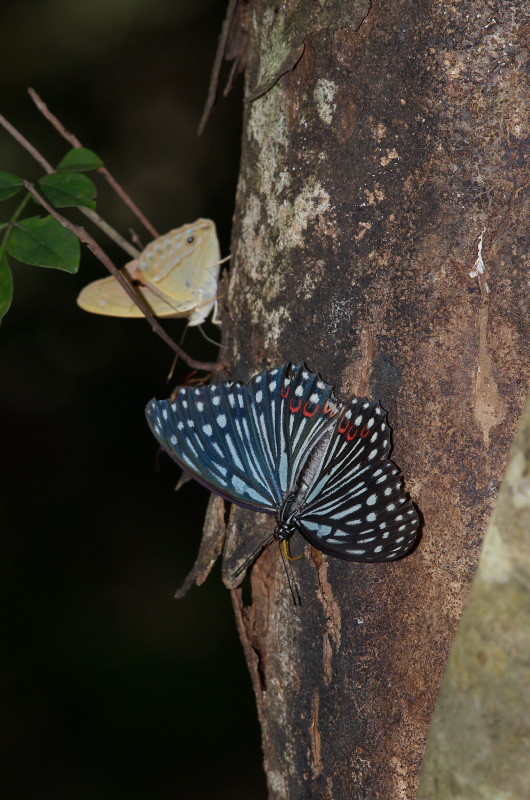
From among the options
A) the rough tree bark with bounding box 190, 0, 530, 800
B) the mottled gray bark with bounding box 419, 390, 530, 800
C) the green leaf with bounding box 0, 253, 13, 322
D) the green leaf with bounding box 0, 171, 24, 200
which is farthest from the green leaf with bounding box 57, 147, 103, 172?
the mottled gray bark with bounding box 419, 390, 530, 800

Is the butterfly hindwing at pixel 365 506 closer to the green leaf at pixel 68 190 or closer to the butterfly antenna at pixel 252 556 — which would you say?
the butterfly antenna at pixel 252 556

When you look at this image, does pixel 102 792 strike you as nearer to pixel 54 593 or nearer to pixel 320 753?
pixel 54 593

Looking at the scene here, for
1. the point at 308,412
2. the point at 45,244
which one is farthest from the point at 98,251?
the point at 308,412

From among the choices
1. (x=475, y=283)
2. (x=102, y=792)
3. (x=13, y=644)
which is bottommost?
(x=102, y=792)

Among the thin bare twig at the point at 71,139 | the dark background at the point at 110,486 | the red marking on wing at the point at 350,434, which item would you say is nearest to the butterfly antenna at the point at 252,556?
the red marking on wing at the point at 350,434

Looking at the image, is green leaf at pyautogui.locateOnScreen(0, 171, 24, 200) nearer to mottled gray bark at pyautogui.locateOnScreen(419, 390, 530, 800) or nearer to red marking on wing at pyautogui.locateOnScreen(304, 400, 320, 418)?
red marking on wing at pyautogui.locateOnScreen(304, 400, 320, 418)

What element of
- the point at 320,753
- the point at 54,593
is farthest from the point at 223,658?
the point at 320,753
